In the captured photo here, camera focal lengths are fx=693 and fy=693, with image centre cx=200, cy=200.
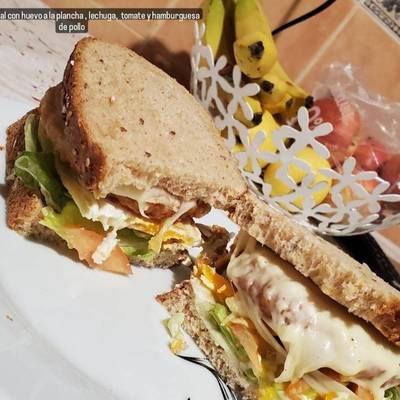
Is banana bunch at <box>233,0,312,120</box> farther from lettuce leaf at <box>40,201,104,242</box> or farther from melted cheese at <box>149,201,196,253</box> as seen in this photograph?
lettuce leaf at <box>40,201,104,242</box>

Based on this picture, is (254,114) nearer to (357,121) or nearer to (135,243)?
(357,121)

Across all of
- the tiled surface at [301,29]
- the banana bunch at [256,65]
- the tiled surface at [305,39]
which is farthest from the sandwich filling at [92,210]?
the tiled surface at [301,29]

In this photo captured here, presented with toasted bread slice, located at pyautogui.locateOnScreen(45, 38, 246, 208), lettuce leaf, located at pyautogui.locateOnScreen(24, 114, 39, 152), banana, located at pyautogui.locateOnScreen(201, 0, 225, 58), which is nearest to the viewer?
toasted bread slice, located at pyautogui.locateOnScreen(45, 38, 246, 208)

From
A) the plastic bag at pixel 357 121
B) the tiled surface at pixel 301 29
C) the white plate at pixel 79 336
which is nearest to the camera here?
the white plate at pixel 79 336

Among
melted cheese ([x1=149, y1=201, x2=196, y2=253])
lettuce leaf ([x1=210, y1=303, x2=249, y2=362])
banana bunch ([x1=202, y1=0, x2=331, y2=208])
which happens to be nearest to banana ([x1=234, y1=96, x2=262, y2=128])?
banana bunch ([x1=202, y1=0, x2=331, y2=208])

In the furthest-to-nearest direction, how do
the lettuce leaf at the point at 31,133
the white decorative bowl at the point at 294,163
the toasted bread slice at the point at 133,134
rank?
the white decorative bowl at the point at 294,163
the lettuce leaf at the point at 31,133
the toasted bread slice at the point at 133,134

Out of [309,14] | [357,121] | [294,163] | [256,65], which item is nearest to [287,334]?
[294,163]

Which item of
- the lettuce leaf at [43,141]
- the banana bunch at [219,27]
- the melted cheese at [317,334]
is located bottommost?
the melted cheese at [317,334]

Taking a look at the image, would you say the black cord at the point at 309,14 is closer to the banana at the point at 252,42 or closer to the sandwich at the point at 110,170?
the banana at the point at 252,42
